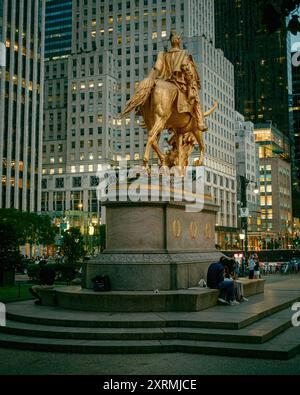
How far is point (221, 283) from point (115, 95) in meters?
117

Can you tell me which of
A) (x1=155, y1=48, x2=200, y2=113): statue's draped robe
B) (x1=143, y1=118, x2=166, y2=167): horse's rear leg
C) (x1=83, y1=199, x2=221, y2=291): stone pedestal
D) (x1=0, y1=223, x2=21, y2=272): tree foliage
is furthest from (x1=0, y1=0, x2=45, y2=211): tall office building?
(x1=83, y1=199, x2=221, y2=291): stone pedestal

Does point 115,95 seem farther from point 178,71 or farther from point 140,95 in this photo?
point 140,95

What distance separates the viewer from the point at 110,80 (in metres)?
124

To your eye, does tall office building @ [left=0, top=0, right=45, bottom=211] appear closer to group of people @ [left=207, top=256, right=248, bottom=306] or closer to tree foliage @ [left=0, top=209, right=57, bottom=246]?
tree foliage @ [left=0, top=209, right=57, bottom=246]

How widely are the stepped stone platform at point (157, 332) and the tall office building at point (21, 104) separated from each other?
9708cm

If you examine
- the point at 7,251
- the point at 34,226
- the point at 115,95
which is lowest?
the point at 7,251

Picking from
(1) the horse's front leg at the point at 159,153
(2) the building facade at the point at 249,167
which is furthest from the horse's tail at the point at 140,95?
(2) the building facade at the point at 249,167

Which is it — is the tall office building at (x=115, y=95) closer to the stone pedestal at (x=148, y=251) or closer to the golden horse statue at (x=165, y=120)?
the golden horse statue at (x=165, y=120)

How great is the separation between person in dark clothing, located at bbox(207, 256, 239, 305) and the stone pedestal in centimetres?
87

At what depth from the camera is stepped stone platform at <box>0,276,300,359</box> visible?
407 inches

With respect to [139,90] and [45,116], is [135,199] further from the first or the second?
[45,116]

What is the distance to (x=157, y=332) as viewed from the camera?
1103cm

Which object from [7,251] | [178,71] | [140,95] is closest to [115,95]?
[7,251]

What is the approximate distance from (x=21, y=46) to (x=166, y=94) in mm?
106197
